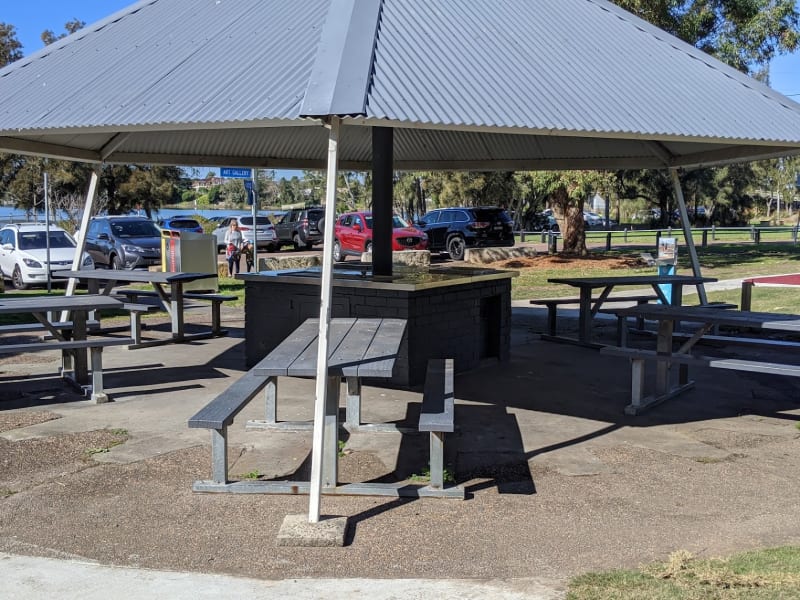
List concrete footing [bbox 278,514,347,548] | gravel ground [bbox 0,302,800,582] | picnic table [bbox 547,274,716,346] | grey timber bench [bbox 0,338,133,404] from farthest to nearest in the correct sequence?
picnic table [bbox 547,274,716,346], grey timber bench [bbox 0,338,133,404], concrete footing [bbox 278,514,347,548], gravel ground [bbox 0,302,800,582]

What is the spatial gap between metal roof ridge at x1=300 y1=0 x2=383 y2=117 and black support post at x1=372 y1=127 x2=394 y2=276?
259 centimetres

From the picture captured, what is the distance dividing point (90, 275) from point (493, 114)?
7.08m

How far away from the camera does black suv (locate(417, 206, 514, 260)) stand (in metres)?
28.3

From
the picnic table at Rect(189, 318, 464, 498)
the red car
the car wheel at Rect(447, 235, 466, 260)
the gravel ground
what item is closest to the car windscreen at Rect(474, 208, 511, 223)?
the car wheel at Rect(447, 235, 466, 260)

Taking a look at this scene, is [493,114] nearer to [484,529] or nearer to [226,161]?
[484,529]

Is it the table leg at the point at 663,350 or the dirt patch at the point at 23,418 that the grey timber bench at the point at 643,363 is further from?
the dirt patch at the point at 23,418

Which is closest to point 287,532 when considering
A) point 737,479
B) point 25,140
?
point 737,479

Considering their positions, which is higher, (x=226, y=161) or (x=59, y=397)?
(x=226, y=161)

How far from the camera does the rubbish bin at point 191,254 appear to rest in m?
17.1

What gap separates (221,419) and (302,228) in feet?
98.9

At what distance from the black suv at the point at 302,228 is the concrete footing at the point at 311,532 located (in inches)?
1169

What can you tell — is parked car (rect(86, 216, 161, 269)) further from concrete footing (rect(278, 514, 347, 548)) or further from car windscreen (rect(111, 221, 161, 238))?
concrete footing (rect(278, 514, 347, 548))

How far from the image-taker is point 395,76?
18.2 feet

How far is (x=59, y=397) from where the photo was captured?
802 centimetres
